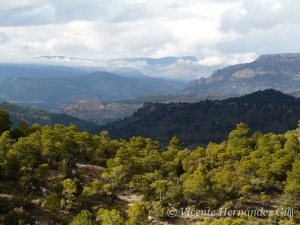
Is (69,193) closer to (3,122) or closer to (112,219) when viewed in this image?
(112,219)

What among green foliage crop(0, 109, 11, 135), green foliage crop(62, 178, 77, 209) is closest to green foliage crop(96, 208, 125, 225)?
green foliage crop(62, 178, 77, 209)

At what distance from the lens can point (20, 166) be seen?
74688mm

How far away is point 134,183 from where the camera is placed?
84.4 meters

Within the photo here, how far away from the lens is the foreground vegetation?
66.1m

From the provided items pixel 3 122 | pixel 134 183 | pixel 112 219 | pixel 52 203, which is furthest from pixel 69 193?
pixel 3 122

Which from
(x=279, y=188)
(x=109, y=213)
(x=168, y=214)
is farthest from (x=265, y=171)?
(x=109, y=213)

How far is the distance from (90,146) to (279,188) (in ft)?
176

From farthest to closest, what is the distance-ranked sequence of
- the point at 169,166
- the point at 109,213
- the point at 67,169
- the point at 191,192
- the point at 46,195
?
the point at 169,166 < the point at 67,169 < the point at 191,192 < the point at 46,195 < the point at 109,213

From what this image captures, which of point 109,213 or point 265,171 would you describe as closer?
point 109,213

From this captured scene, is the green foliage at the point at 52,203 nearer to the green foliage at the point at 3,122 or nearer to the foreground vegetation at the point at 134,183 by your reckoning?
the foreground vegetation at the point at 134,183

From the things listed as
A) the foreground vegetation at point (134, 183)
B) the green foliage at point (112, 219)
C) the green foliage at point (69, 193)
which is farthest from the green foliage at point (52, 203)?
the green foliage at point (112, 219)

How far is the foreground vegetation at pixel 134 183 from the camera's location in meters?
66.1

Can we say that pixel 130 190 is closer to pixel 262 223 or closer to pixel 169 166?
pixel 169 166

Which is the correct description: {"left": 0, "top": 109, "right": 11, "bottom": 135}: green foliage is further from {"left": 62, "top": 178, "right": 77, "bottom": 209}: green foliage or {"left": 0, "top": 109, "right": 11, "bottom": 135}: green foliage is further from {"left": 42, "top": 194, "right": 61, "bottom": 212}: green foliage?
{"left": 42, "top": 194, "right": 61, "bottom": 212}: green foliage
